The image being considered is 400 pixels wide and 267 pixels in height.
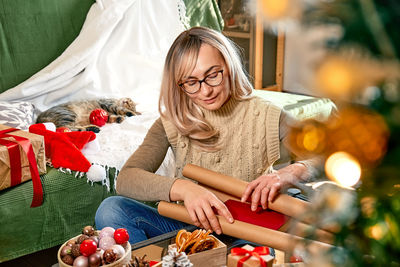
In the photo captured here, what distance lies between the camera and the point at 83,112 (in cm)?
254

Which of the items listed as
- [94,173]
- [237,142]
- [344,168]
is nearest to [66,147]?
[94,173]

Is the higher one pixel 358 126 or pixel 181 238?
pixel 358 126

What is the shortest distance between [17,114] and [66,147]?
483 mm

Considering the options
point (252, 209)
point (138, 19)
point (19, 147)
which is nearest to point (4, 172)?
point (19, 147)

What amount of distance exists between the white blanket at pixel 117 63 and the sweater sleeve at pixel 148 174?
71 centimetres

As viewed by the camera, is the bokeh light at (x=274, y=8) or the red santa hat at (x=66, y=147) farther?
the red santa hat at (x=66, y=147)

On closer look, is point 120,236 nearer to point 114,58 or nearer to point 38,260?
point 38,260

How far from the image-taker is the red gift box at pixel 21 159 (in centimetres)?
177

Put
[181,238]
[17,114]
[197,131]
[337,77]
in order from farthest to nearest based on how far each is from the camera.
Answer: [17,114] → [197,131] → [181,238] → [337,77]

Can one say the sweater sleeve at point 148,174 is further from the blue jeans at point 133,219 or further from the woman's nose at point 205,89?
the woman's nose at point 205,89

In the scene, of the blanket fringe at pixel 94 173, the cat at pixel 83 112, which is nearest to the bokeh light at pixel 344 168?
the blanket fringe at pixel 94 173

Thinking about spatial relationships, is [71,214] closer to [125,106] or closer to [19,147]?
[19,147]

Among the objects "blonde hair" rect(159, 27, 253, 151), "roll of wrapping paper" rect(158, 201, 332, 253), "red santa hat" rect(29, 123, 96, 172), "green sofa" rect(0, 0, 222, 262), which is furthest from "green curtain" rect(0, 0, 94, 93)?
"roll of wrapping paper" rect(158, 201, 332, 253)

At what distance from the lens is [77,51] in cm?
274
